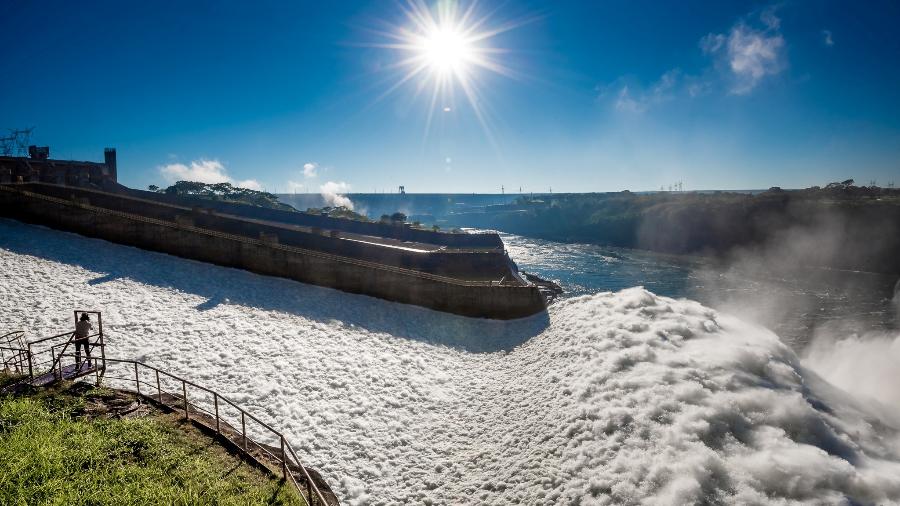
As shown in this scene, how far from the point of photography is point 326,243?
86.2 ft

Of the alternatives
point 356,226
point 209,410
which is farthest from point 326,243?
point 209,410

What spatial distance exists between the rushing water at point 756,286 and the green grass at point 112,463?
115 feet

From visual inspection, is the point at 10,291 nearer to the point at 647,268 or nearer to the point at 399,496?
the point at 399,496

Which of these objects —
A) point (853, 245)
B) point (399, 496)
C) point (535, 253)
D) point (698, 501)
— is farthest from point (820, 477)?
point (853, 245)

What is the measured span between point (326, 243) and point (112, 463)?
2074 centimetres

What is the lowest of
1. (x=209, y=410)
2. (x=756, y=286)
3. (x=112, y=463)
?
(x=756, y=286)

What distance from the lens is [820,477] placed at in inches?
260

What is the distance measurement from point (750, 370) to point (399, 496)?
9.91 meters

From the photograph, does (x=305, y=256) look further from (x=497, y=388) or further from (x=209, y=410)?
(x=497, y=388)

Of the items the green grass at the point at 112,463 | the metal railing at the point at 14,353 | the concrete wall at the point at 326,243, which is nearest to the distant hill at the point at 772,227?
the concrete wall at the point at 326,243

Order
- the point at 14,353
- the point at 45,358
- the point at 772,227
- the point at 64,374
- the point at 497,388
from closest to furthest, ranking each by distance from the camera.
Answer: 1. the point at 64,374
2. the point at 45,358
3. the point at 14,353
4. the point at 497,388
5. the point at 772,227

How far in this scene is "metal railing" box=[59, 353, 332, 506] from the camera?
7.51 meters

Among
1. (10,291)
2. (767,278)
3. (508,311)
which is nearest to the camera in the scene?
(10,291)

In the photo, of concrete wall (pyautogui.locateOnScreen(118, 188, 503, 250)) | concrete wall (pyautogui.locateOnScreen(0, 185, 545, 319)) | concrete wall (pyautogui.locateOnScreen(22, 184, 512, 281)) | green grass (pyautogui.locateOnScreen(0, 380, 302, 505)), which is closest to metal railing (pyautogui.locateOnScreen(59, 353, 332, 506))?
green grass (pyautogui.locateOnScreen(0, 380, 302, 505))
